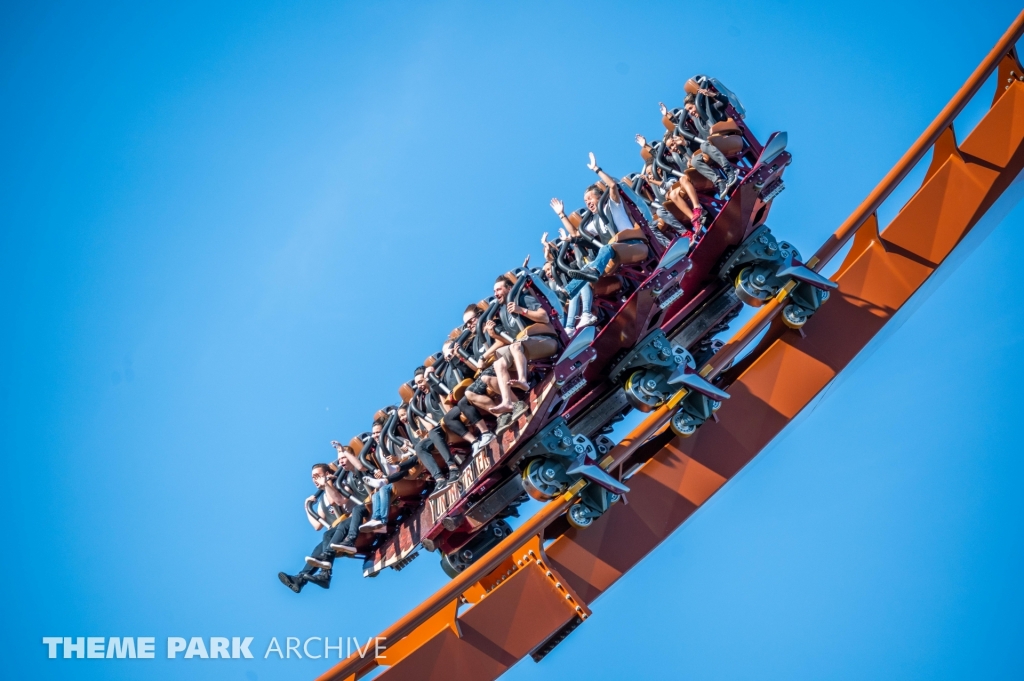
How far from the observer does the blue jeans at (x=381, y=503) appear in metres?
9.05

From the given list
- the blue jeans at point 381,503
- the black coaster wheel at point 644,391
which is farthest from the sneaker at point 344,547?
the black coaster wheel at point 644,391

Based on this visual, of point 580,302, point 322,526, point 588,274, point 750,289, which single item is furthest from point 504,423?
point 322,526

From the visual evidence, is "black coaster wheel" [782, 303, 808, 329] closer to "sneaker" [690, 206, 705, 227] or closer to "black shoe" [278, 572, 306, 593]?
"sneaker" [690, 206, 705, 227]

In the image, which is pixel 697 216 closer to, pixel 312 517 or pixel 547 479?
pixel 547 479

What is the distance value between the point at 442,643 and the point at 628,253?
322 cm

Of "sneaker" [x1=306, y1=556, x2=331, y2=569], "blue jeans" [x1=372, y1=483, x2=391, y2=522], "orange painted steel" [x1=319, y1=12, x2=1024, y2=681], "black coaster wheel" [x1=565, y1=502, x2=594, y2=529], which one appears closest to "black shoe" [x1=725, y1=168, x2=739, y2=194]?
"orange painted steel" [x1=319, y1=12, x2=1024, y2=681]

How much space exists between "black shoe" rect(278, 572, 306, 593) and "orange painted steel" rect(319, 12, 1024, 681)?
1341 millimetres

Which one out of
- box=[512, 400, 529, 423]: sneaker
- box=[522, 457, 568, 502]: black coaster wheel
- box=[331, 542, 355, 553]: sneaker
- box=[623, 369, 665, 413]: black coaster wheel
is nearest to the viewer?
box=[512, 400, 529, 423]: sneaker

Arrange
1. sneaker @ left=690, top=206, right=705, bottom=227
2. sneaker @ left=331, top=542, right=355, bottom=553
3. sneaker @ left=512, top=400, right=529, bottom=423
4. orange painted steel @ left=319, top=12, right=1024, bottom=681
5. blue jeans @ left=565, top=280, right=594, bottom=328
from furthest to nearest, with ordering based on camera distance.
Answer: sneaker @ left=690, top=206, right=705, bottom=227 → sneaker @ left=331, top=542, right=355, bottom=553 → blue jeans @ left=565, top=280, right=594, bottom=328 → sneaker @ left=512, top=400, right=529, bottom=423 → orange painted steel @ left=319, top=12, right=1024, bottom=681

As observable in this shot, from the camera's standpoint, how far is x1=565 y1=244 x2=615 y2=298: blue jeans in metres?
8.47

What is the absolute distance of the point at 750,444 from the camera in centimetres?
849

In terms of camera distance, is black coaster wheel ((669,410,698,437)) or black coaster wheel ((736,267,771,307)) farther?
black coaster wheel ((736,267,771,307))

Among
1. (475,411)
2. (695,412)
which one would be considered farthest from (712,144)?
(475,411)

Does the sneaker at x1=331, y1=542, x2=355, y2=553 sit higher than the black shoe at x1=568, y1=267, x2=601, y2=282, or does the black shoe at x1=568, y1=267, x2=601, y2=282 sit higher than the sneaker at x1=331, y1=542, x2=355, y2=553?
the black shoe at x1=568, y1=267, x2=601, y2=282
